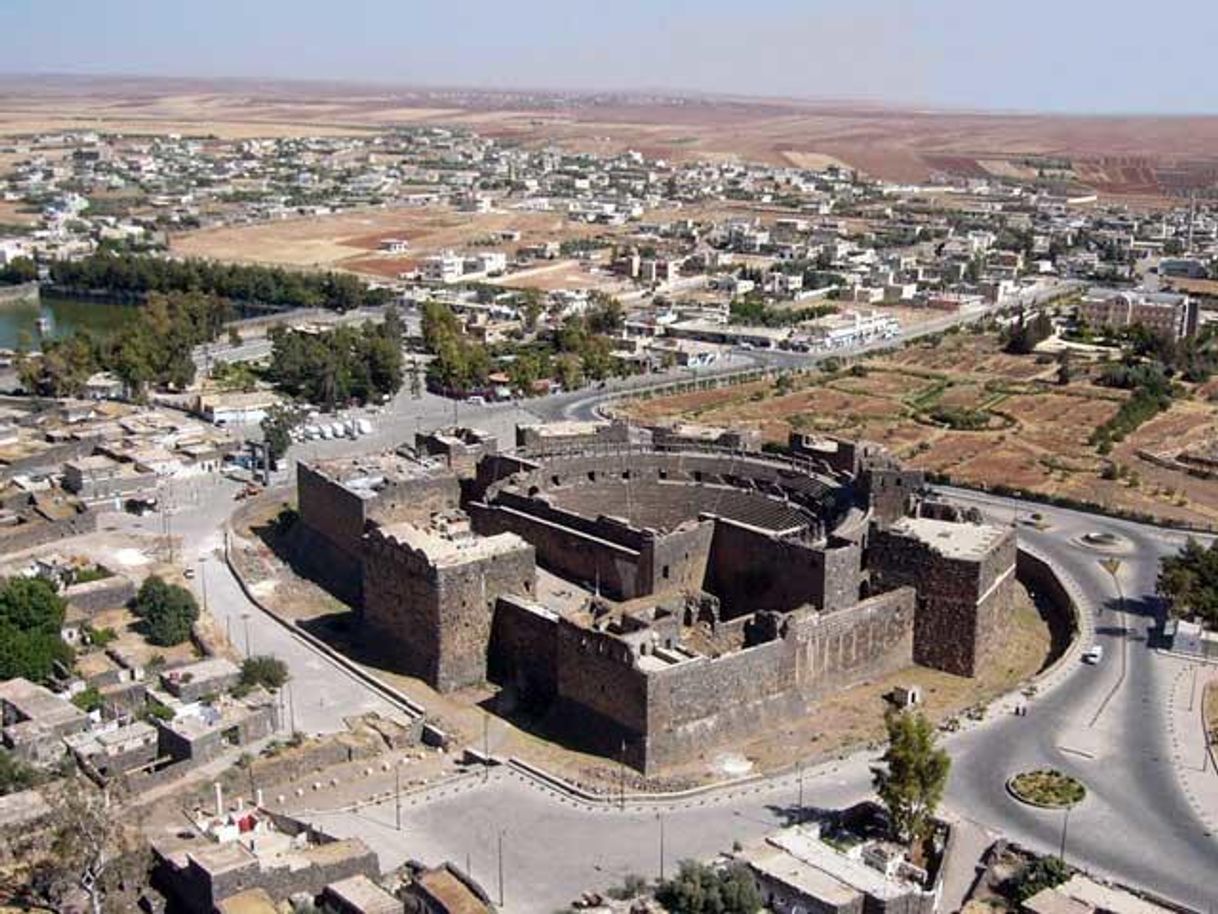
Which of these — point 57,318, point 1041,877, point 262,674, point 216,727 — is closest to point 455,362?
point 262,674

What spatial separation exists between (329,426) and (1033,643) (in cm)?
3446

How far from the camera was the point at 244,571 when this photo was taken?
42.8 meters

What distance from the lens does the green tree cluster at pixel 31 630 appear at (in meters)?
34.0

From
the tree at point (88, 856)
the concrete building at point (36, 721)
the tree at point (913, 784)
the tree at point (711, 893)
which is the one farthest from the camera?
the concrete building at point (36, 721)

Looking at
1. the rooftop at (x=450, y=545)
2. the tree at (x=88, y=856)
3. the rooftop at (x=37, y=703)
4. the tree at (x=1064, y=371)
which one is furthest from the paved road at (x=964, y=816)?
the tree at (x=1064, y=371)

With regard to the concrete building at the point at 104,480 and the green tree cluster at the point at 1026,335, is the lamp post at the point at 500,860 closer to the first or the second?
the concrete building at the point at 104,480

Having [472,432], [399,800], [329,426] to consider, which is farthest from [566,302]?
[399,800]

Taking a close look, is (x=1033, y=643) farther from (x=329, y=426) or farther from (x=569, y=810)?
(x=329, y=426)

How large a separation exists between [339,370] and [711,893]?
48.0 m

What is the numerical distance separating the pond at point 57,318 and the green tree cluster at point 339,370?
24.0 metres

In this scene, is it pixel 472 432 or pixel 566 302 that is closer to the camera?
pixel 472 432

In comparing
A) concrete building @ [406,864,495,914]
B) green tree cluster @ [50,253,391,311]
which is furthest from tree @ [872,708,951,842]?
green tree cluster @ [50,253,391,311]

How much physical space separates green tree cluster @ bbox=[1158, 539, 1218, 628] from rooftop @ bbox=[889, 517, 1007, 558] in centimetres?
504

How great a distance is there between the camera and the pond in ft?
300
